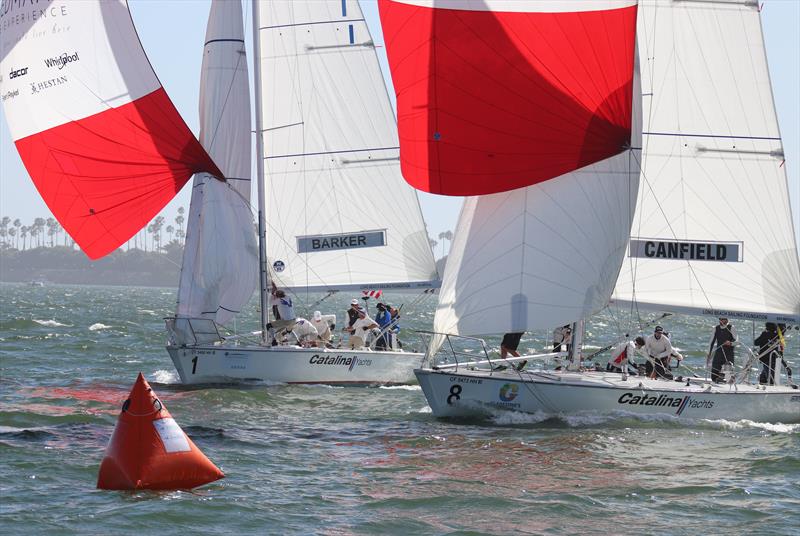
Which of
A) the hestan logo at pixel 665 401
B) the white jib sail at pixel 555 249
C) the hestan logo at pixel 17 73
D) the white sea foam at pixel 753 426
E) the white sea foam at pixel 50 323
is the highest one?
the hestan logo at pixel 17 73

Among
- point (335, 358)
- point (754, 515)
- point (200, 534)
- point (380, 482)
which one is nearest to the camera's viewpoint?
Result: point (200, 534)

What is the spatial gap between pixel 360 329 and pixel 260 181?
375 cm

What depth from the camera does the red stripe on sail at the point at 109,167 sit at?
22141mm

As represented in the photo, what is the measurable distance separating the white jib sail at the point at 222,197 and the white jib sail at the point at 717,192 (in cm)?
830

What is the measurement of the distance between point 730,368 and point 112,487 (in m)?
10.8

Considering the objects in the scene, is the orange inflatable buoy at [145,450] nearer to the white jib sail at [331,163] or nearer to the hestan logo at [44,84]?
the hestan logo at [44,84]

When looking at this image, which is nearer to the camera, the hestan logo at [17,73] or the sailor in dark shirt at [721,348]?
the sailor in dark shirt at [721,348]

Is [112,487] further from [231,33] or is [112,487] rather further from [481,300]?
[231,33]

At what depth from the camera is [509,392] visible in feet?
59.2

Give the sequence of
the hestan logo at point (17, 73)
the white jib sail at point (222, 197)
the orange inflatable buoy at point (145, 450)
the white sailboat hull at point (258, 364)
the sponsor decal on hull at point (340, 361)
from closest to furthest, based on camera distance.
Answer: the orange inflatable buoy at point (145, 450)
the hestan logo at point (17, 73)
the white sailboat hull at point (258, 364)
the sponsor decal on hull at point (340, 361)
the white jib sail at point (222, 197)

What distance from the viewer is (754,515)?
13109mm

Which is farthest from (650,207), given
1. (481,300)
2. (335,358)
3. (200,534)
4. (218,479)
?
(200,534)

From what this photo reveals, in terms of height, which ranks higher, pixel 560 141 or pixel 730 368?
pixel 560 141

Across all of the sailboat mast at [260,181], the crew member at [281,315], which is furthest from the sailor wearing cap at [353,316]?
the sailboat mast at [260,181]
